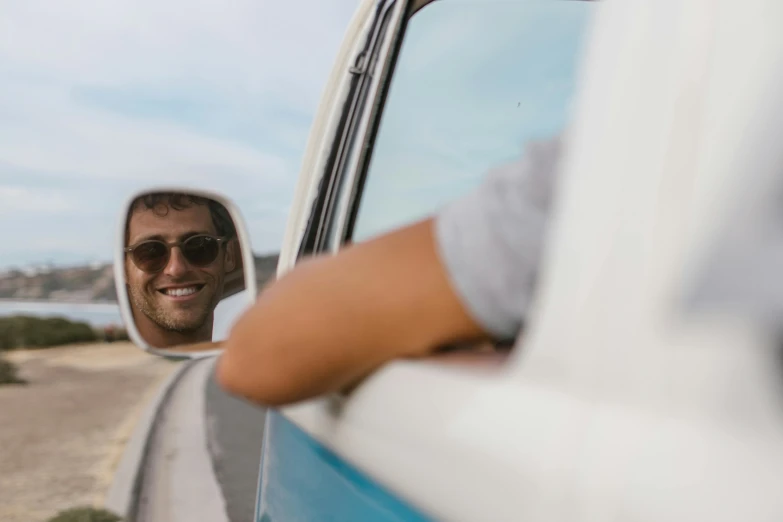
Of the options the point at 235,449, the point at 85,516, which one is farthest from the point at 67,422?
the point at 85,516

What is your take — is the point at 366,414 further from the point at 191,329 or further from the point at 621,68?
the point at 191,329

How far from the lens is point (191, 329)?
1.53m

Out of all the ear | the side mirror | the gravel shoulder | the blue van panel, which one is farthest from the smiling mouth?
the gravel shoulder

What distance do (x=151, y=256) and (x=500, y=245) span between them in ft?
3.21

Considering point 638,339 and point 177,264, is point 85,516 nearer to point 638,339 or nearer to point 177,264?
point 177,264

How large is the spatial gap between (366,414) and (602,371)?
12.9 inches

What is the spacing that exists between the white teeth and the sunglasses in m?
0.05

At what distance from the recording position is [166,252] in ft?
4.80

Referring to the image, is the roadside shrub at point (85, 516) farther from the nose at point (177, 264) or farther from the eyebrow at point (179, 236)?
the nose at point (177, 264)

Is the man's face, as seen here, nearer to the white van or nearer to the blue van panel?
the blue van panel

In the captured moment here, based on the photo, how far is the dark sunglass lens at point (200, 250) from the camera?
1.47 m

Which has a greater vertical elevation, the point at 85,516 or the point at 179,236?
the point at 179,236

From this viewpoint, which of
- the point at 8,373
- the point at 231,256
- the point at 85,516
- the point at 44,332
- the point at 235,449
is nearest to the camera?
the point at 231,256

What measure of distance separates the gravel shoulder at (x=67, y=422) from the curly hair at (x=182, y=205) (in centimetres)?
154
